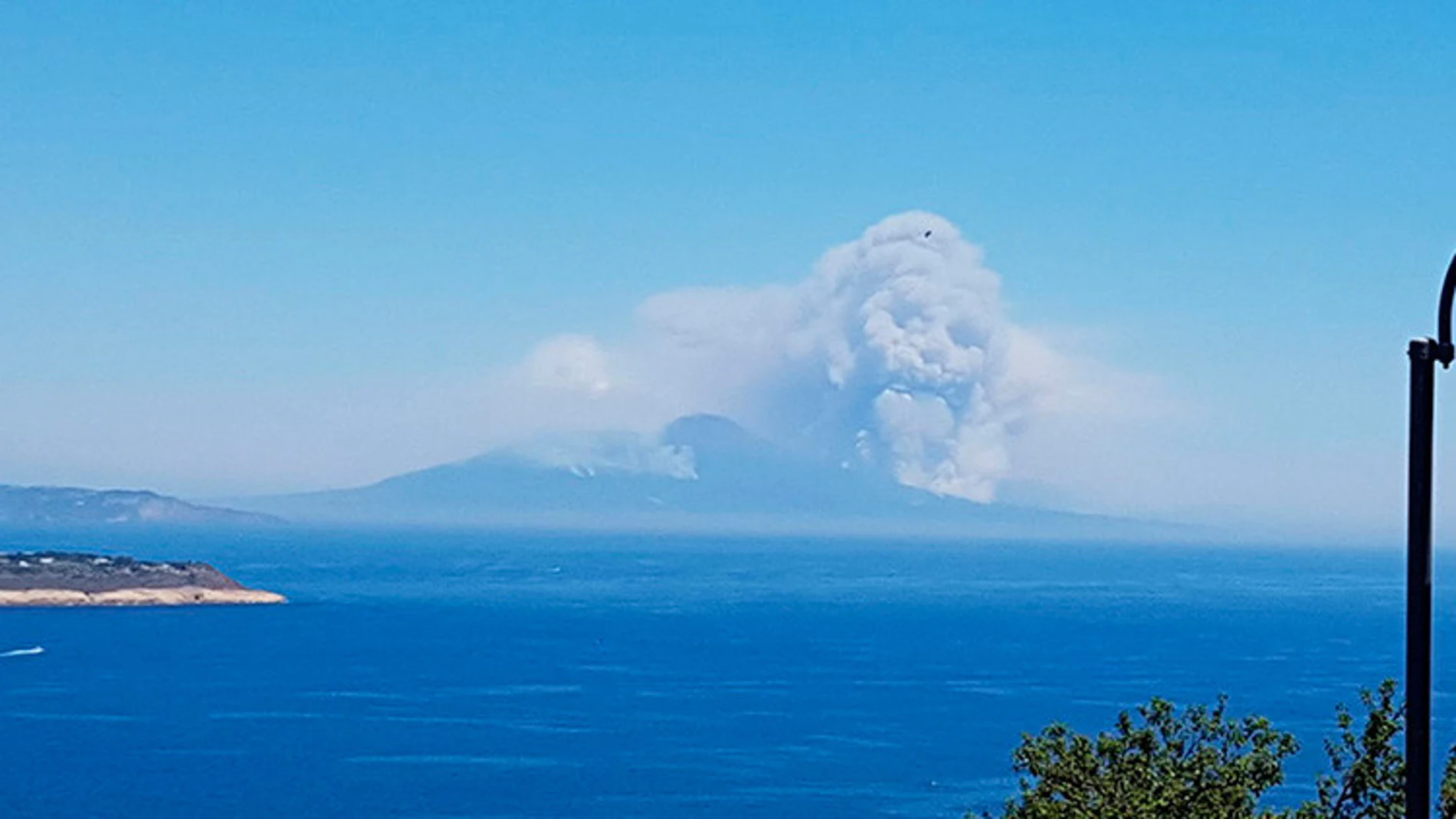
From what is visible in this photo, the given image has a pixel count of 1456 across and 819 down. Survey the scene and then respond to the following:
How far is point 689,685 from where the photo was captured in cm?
6925

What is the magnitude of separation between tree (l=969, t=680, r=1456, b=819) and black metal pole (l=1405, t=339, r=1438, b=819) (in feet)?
27.8

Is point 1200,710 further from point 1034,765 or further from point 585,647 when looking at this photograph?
point 585,647

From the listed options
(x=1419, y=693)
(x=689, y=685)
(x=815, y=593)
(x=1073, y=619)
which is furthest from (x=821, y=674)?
(x=1419, y=693)

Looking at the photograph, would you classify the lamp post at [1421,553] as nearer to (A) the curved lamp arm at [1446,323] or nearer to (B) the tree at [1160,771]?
(A) the curved lamp arm at [1446,323]

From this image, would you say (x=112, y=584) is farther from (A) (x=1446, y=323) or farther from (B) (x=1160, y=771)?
(A) (x=1446, y=323)

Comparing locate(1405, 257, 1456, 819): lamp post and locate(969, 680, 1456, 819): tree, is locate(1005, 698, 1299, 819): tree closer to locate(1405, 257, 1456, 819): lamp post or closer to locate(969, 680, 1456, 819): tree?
locate(969, 680, 1456, 819): tree

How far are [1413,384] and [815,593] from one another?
12563 centimetres

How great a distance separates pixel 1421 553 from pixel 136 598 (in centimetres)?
11166

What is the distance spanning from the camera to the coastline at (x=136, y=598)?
10738cm

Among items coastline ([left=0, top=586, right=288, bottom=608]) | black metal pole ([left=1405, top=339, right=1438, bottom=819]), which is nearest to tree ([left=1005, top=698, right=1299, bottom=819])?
black metal pole ([left=1405, top=339, right=1438, bottom=819])

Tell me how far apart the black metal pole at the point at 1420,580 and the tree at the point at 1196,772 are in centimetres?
846

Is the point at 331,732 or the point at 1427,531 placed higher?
the point at 1427,531

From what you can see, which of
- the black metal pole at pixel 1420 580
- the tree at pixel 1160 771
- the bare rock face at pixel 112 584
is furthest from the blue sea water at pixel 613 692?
the black metal pole at pixel 1420 580

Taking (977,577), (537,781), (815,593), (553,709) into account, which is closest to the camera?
(537,781)
